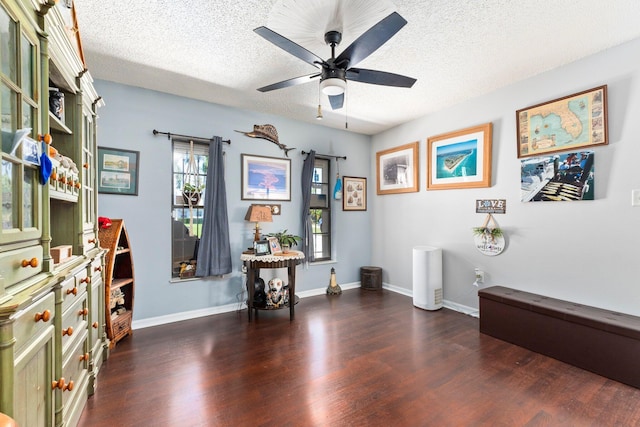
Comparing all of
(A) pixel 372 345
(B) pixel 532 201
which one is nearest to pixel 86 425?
(A) pixel 372 345

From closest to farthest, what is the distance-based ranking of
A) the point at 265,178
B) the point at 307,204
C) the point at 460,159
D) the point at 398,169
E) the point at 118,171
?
the point at 118,171 → the point at 460,159 → the point at 265,178 → the point at 307,204 → the point at 398,169

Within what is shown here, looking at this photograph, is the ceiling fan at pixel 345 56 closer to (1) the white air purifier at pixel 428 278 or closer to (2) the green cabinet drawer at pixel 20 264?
(2) the green cabinet drawer at pixel 20 264

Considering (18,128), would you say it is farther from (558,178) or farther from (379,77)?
(558,178)

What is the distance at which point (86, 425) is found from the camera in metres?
1.65

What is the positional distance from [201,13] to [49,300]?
1.99 meters

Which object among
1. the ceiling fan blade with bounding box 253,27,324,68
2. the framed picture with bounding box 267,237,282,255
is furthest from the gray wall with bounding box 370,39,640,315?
the ceiling fan blade with bounding box 253,27,324,68

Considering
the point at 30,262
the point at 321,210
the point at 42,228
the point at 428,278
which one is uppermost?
the point at 321,210

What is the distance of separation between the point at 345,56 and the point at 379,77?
1.14 ft

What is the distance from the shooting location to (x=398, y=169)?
4.43m

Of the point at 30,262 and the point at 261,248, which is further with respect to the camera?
the point at 261,248

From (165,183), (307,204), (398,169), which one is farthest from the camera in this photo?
(398,169)

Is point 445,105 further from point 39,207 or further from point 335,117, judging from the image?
point 39,207

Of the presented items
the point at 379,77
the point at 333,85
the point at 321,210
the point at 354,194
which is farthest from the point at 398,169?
the point at 333,85

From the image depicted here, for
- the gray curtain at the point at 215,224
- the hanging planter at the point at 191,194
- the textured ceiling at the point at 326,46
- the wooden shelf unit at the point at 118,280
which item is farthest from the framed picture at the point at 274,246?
the textured ceiling at the point at 326,46
